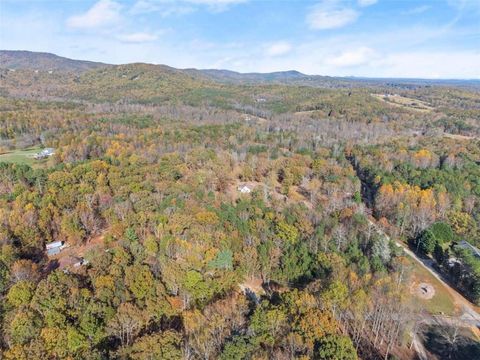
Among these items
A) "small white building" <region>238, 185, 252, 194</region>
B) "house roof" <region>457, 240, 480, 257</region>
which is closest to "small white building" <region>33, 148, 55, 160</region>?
"small white building" <region>238, 185, 252, 194</region>

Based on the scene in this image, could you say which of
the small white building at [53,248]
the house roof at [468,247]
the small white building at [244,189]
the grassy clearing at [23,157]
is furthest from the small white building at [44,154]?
the house roof at [468,247]

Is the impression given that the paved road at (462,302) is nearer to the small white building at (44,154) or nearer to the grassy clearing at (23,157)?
the grassy clearing at (23,157)

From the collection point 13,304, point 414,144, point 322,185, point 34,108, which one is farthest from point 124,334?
point 34,108

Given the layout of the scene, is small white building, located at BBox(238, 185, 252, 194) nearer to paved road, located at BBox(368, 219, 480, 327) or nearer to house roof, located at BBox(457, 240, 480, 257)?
paved road, located at BBox(368, 219, 480, 327)

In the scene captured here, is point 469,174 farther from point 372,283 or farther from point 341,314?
point 341,314

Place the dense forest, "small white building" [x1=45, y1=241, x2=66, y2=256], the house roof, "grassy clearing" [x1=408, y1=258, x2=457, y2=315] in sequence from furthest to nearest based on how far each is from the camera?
the house roof
"small white building" [x1=45, y1=241, x2=66, y2=256]
"grassy clearing" [x1=408, y1=258, x2=457, y2=315]
the dense forest

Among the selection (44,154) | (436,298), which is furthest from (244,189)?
(44,154)

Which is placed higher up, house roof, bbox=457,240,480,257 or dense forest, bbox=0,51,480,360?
dense forest, bbox=0,51,480,360
